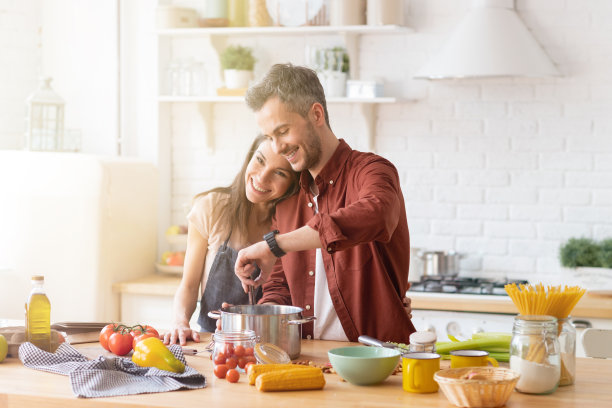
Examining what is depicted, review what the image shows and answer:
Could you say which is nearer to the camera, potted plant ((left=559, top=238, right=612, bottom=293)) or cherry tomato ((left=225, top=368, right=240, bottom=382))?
cherry tomato ((left=225, top=368, right=240, bottom=382))

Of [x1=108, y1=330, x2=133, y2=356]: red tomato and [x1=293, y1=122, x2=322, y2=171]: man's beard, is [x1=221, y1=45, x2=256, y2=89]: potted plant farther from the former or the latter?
[x1=108, y1=330, x2=133, y2=356]: red tomato

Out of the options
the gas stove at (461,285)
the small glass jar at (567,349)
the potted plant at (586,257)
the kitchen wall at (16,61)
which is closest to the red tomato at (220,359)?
the small glass jar at (567,349)

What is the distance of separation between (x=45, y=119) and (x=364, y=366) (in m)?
3.11

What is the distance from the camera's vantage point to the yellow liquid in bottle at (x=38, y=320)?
235 centimetres

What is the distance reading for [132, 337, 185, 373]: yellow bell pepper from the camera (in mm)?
2135

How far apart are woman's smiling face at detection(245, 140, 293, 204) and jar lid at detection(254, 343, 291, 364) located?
838mm

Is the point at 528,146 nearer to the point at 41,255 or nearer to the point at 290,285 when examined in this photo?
the point at 290,285

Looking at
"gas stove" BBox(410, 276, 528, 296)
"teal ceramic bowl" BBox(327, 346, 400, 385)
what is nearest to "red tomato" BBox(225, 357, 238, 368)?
"teal ceramic bowl" BBox(327, 346, 400, 385)

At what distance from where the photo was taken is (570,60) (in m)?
4.35

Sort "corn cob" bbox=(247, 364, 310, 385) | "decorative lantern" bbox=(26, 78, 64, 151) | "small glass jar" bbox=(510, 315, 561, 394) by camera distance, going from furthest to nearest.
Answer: "decorative lantern" bbox=(26, 78, 64, 151) → "corn cob" bbox=(247, 364, 310, 385) → "small glass jar" bbox=(510, 315, 561, 394)

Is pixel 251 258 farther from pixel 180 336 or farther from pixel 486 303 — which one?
pixel 486 303

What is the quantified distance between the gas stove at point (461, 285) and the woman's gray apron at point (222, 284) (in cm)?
116

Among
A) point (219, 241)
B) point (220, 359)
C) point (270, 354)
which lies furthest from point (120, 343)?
point (219, 241)

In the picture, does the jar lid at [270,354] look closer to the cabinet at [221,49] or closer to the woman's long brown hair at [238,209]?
the woman's long brown hair at [238,209]
